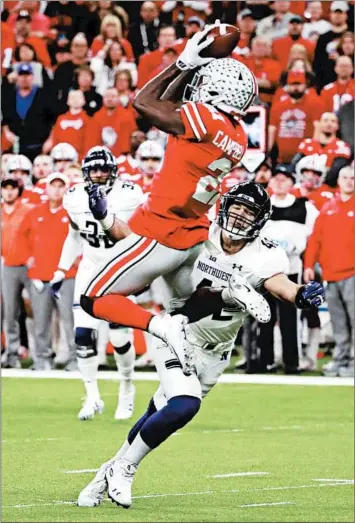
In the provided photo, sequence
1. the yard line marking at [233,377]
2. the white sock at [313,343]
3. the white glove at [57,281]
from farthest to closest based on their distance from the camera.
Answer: the white sock at [313,343] < the yard line marking at [233,377] < the white glove at [57,281]

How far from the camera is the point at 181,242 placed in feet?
21.8

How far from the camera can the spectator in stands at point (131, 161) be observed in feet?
48.9

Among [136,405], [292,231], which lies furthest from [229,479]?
[292,231]

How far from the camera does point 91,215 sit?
1061cm

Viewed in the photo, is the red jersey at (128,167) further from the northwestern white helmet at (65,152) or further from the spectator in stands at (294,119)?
the spectator in stands at (294,119)

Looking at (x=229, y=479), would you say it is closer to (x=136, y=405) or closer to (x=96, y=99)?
(x=136, y=405)

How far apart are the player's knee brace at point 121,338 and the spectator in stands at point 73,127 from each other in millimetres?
6845

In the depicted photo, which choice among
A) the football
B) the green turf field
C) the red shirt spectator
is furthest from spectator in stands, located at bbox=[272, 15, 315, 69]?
the football

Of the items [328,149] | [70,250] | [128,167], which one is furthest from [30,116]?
[70,250]

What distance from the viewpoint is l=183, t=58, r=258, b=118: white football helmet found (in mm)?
6621

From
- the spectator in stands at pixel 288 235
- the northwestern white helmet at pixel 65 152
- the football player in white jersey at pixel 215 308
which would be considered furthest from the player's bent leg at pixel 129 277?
the northwestern white helmet at pixel 65 152

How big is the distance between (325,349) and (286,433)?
6002 mm

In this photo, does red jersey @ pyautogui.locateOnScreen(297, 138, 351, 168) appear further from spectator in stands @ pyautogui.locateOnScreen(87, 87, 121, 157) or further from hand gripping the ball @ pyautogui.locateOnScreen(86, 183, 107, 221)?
hand gripping the ball @ pyautogui.locateOnScreen(86, 183, 107, 221)

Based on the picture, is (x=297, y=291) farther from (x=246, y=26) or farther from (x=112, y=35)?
(x=112, y=35)
